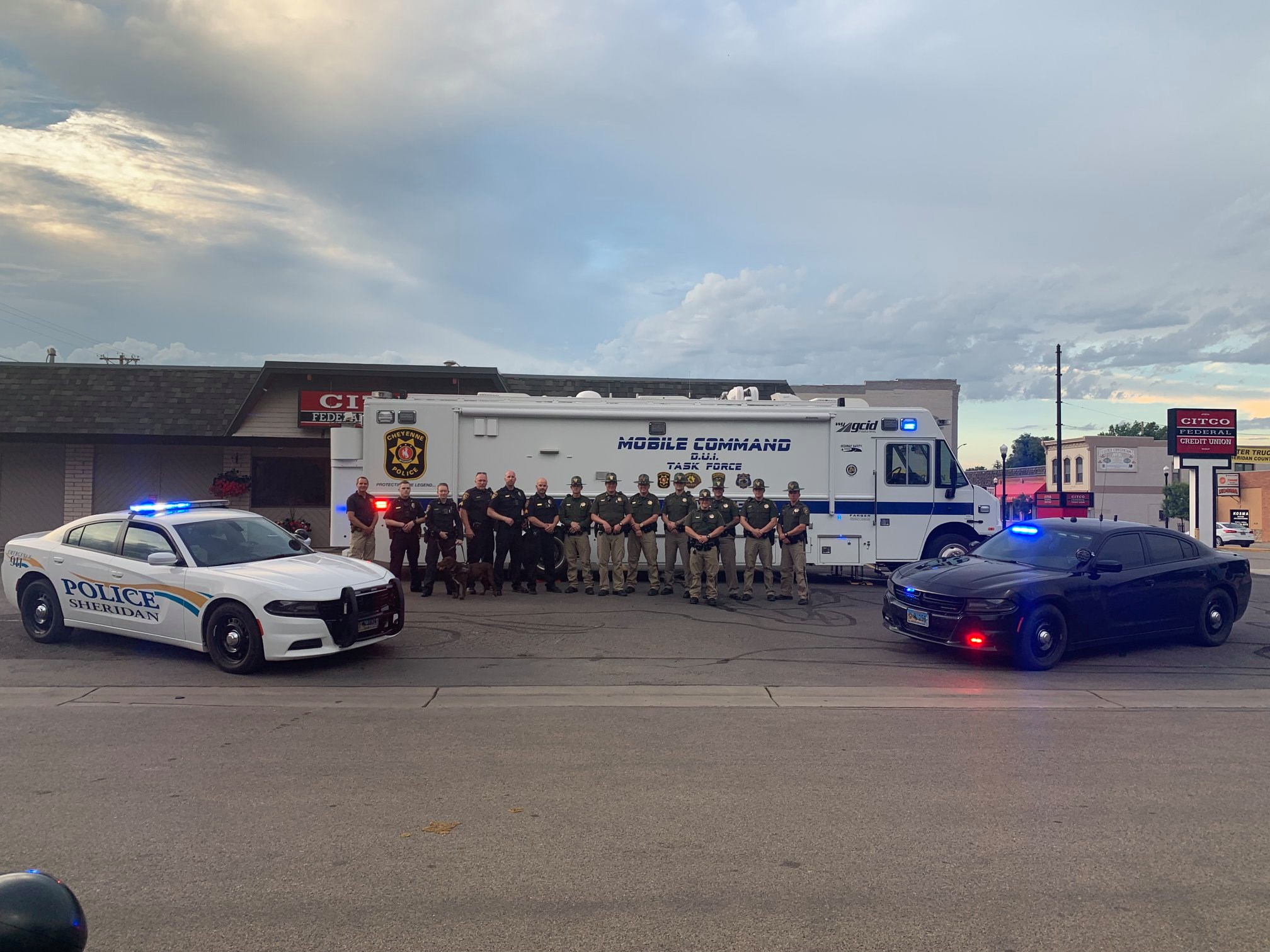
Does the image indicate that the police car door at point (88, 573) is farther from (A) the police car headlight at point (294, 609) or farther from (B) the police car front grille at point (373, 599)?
(B) the police car front grille at point (373, 599)

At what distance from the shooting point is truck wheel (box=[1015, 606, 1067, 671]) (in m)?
9.20

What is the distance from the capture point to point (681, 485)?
1539 centimetres

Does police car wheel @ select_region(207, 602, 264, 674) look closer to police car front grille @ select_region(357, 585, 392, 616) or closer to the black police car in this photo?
police car front grille @ select_region(357, 585, 392, 616)

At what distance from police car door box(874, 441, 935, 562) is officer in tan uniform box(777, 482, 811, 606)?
2.01 meters

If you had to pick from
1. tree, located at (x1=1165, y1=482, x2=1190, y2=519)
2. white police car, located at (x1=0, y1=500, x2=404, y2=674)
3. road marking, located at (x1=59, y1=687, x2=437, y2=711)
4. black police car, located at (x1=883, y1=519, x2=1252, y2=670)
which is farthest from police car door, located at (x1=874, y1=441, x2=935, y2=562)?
tree, located at (x1=1165, y1=482, x2=1190, y2=519)

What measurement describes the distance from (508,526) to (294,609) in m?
5.75

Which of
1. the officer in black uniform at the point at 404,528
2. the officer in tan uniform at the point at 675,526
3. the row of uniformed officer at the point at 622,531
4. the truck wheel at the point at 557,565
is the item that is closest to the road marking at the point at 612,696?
the row of uniformed officer at the point at 622,531

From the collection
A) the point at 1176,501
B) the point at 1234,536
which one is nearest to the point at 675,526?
the point at 1234,536

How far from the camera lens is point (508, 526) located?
14.0m

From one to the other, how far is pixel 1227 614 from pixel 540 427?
10110 mm

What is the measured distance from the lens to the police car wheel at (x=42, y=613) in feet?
32.3

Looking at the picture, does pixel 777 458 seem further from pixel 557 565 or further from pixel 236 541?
pixel 236 541

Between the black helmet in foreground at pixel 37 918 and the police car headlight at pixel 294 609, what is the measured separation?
273 inches

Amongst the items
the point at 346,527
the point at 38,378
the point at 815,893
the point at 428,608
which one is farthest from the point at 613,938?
the point at 38,378
